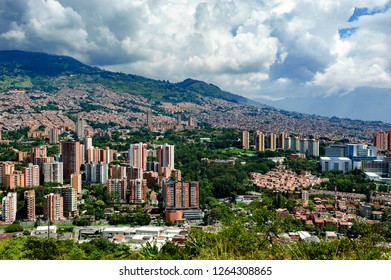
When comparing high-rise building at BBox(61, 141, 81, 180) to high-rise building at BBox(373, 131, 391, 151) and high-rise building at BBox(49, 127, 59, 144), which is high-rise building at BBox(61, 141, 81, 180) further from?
high-rise building at BBox(373, 131, 391, 151)

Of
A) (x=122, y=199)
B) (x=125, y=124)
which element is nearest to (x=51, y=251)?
(x=122, y=199)

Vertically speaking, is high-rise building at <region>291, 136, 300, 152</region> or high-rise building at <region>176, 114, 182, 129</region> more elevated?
high-rise building at <region>176, 114, 182, 129</region>

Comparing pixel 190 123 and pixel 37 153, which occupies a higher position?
Answer: pixel 190 123

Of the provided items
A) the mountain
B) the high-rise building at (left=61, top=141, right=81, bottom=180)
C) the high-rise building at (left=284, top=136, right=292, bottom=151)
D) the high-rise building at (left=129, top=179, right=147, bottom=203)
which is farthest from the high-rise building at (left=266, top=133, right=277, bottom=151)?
the mountain

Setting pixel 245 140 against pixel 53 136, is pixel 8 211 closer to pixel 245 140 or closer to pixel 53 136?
pixel 53 136

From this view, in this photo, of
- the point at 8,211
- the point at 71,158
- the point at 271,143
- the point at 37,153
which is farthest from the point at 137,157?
the point at 271,143
